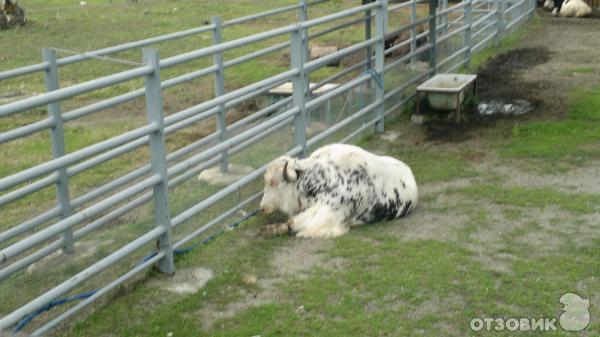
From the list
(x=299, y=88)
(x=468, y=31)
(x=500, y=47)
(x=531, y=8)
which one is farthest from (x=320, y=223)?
(x=531, y=8)

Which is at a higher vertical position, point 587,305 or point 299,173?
point 299,173

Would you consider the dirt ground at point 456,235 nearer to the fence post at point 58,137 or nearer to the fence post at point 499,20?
the fence post at point 58,137

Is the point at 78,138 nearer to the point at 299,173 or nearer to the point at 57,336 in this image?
the point at 299,173

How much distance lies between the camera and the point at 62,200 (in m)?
5.64

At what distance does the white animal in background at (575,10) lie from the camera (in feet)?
62.3

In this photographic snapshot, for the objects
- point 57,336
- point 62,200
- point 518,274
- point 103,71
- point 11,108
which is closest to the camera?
point 11,108

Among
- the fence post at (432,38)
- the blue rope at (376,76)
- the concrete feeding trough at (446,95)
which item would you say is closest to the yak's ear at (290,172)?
the blue rope at (376,76)

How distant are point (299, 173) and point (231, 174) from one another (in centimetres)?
60

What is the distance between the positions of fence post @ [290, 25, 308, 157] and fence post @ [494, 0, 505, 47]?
873cm

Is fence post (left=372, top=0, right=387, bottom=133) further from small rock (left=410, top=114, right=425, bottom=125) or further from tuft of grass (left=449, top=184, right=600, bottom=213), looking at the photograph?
tuft of grass (left=449, top=184, right=600, bottom=213)

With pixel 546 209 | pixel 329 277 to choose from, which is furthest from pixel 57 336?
pixel 546 209

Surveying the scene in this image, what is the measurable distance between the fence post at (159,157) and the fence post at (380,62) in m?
4.05

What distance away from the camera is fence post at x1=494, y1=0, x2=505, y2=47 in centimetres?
1511

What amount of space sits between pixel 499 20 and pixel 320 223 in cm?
1023
